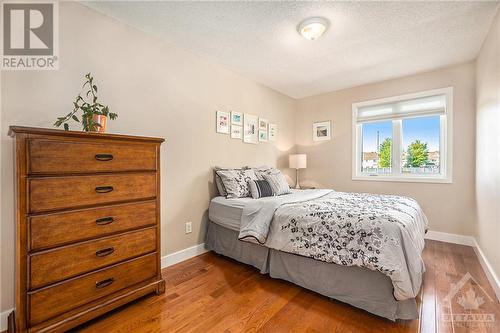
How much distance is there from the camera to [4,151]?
5.04 feet

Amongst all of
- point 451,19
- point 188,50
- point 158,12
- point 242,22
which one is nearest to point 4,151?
point 158,12

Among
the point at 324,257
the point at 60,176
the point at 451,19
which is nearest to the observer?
the point at 60,176

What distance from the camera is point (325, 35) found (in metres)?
2.34

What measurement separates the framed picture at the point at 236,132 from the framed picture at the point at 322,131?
5.83 ft

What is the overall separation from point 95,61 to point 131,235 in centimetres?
155

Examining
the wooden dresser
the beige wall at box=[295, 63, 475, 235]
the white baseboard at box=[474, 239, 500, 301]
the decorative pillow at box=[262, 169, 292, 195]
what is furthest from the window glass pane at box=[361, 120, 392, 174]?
the wooden dresser

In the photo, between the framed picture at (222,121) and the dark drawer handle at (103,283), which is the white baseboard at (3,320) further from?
the framed picture at (222,121)

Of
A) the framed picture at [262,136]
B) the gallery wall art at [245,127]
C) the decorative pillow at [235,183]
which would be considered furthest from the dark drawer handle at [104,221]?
the framed picture at [262,136]

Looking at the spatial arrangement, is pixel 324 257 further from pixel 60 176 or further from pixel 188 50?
pixel 188 50

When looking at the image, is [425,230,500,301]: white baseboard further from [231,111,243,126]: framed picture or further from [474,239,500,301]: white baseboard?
[231,111,243,126]: framed picture

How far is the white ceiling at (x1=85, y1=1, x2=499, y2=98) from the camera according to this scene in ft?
6.39

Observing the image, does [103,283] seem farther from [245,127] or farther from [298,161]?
[298,161]

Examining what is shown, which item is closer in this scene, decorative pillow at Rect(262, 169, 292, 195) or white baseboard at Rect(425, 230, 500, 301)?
white baseboard at Rect(425, 230, 500, 301)

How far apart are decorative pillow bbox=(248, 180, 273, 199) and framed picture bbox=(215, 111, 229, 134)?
31.8 inches
